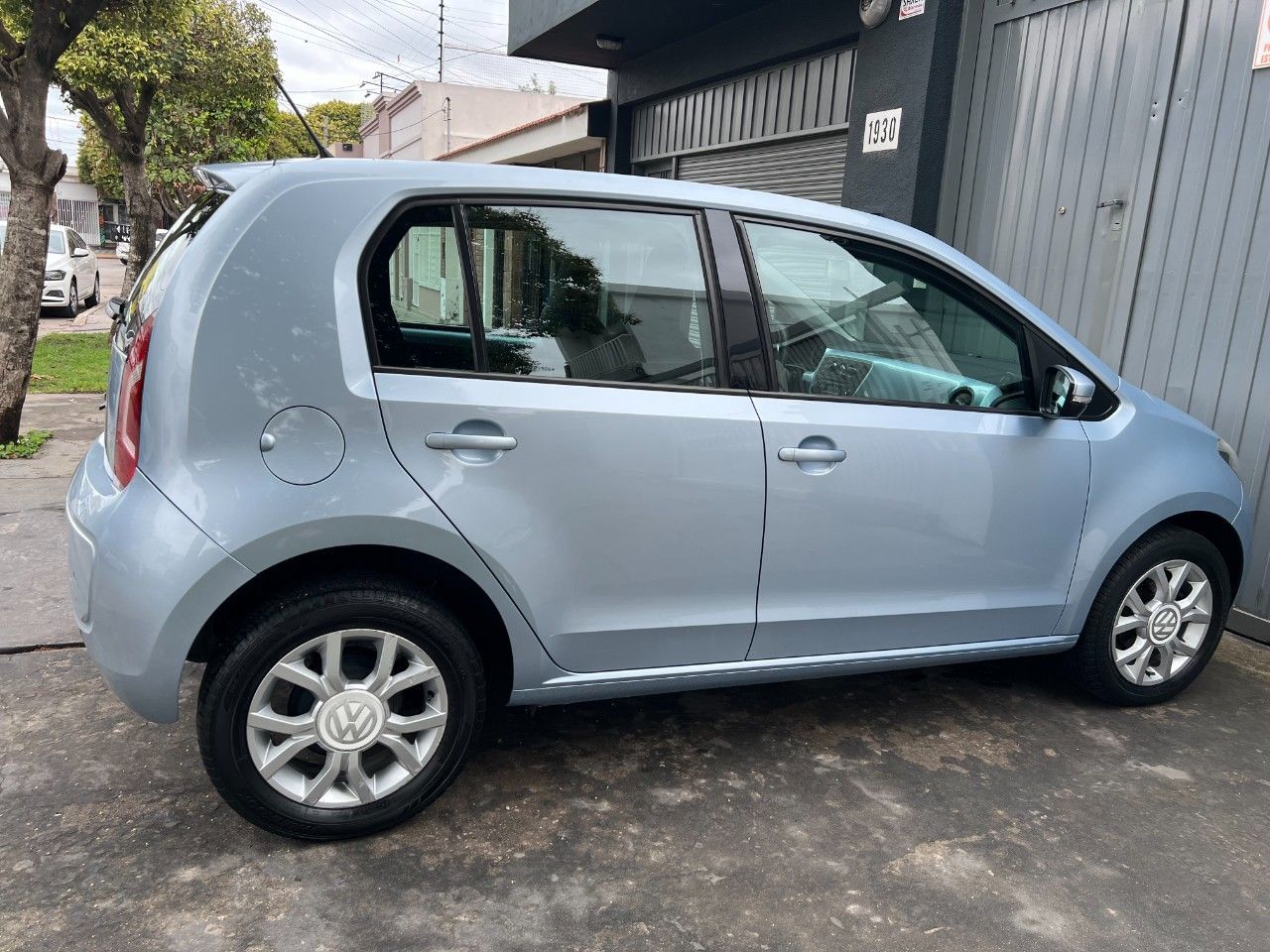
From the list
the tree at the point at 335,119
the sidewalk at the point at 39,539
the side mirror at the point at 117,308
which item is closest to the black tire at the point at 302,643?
the side mirror at the point at 117,308

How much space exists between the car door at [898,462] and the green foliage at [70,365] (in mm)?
6570

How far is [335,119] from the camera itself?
65.9 metres

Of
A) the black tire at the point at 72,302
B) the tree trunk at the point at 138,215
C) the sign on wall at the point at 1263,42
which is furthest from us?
the black tire at the point at 72,302

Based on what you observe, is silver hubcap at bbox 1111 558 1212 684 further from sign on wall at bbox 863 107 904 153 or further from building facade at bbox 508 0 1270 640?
sign on wall at bbox 863 107 904 153

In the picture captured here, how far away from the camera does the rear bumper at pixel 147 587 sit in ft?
7.53

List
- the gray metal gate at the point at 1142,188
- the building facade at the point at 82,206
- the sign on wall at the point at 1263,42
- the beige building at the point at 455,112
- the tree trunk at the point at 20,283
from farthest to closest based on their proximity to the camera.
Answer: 1. the building facade at the point at 82,206
2. the beige building at the point at 455,112
3. the tree trunk at the point at 20,283
4. the gray metal gate at the point at 1142,188
5. the sign on wall at the point at 1263,42

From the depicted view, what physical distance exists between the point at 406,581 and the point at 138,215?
14.8 meters

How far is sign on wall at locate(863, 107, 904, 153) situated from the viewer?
21.1ft

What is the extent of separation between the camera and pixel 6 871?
2.42 metres

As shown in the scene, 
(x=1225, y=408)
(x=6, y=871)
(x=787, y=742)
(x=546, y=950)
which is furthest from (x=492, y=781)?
(x=1225, y=408)

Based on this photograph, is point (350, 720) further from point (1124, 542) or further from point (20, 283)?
point (20, 283)

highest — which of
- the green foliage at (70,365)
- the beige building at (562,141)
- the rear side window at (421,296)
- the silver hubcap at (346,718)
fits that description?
the beige building at (562,141)

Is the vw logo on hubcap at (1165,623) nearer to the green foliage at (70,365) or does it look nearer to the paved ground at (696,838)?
the paved ground at (696,838)

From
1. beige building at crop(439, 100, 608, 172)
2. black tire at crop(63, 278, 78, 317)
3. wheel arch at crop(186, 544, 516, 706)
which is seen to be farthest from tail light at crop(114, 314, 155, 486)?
black tire at crop(63, 278, 78, 317)
